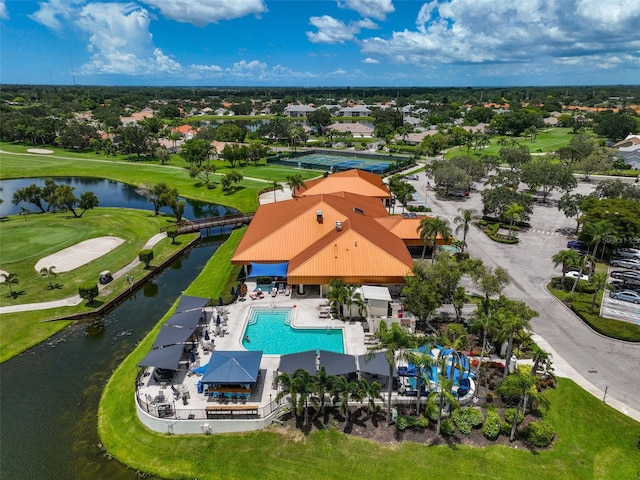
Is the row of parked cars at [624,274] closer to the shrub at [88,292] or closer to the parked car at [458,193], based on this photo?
the parked car at [458,193]

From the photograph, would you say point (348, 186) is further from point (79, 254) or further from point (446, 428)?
point (446, 428)

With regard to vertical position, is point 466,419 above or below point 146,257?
below

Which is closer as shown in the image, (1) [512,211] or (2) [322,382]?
(2) [322,382]

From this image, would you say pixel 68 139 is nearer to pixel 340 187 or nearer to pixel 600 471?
pixel 340 187

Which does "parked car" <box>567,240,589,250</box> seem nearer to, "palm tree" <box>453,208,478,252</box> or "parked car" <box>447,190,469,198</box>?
"palm tree" <box>453,208,478,252</box>

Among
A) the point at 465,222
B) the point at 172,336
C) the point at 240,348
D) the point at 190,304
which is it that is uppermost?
the point at 465,222

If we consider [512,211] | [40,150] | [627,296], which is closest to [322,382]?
[627,296]

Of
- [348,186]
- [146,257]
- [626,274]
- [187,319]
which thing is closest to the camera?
[187,319]

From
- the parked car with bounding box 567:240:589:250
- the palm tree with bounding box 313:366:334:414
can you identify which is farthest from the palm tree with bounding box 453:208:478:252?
the palm tree with bounding box 313:366:334:414

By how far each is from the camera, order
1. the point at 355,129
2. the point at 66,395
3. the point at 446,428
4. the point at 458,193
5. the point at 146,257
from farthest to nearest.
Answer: the point at 355,129
the point at 458,193
the point at 146,257
the point at 66,395
the point at 446,428
